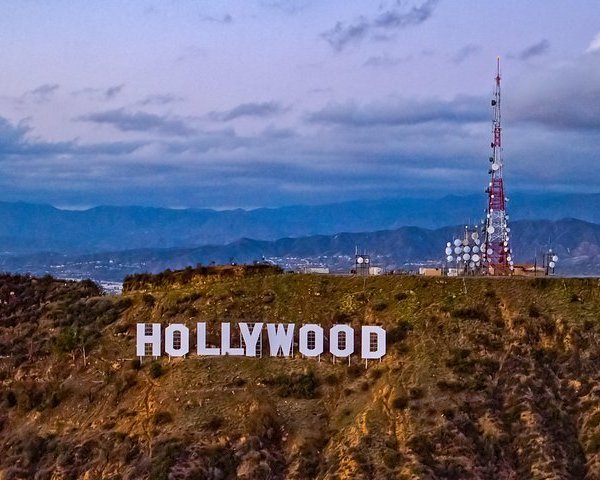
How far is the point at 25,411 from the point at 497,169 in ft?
182

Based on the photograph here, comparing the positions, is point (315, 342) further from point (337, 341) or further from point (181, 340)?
point (181, 340)

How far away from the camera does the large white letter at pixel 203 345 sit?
311 ft

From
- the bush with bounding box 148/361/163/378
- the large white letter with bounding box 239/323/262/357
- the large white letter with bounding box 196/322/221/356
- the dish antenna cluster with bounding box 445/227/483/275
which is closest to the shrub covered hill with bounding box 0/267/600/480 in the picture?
the bush with bounding box 148/361/163/378

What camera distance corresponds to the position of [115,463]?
85.3 m

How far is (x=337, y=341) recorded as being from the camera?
93125 mm

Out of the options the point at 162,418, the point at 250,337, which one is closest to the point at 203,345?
the point at 250,337

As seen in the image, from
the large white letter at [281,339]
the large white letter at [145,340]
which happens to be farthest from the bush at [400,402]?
the large white letter at [145,340]

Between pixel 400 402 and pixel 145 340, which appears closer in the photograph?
pixel 400 402

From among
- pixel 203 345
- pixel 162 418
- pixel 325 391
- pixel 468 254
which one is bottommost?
pixel 162 418

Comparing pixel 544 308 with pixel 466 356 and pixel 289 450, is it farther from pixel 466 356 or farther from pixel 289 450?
pixel 289 450

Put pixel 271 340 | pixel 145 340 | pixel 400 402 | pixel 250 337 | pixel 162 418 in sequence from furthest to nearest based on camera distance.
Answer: pixel 145 340 → pixel 271 340 → pixel 250 337 → pixel 162 418 → pixel 400 402

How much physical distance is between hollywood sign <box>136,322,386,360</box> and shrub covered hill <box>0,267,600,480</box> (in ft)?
3.56

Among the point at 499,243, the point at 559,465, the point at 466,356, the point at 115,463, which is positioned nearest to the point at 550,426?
the point at 559,465

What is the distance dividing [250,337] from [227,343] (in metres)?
2.27
